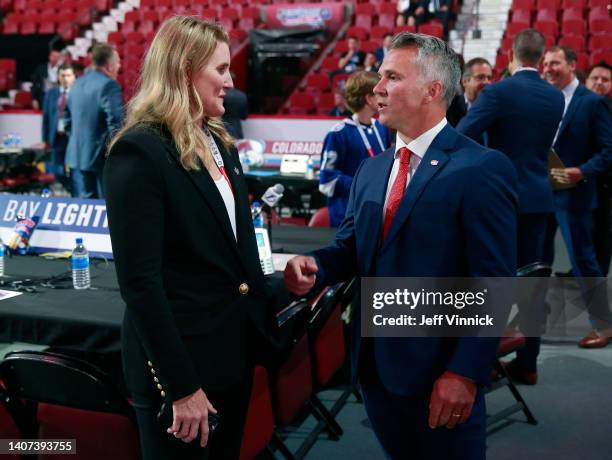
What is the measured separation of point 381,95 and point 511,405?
2.11 meters

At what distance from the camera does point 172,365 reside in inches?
56.8

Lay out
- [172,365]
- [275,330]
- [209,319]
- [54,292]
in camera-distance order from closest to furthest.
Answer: [172,365]
[209,319]
[275,330]
[54,292]

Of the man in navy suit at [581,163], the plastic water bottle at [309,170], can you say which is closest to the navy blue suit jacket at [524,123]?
the man in navy suit at [581,163]

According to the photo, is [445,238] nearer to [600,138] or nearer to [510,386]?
[510,386]

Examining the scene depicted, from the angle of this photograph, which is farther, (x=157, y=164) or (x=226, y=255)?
(x=226, y=255)

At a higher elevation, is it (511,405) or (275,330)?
(275,330)

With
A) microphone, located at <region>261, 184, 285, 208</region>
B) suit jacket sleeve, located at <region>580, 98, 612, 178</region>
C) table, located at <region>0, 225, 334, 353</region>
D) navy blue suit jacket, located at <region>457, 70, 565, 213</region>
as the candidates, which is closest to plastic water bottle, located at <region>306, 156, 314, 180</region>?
suit jacket sleeve, located at <region>580, 98, 612, 178</region>

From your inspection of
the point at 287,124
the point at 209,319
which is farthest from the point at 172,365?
the point at 287,124

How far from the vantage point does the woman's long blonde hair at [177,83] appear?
152cm

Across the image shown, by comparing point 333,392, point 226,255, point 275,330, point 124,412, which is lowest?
point 333,392

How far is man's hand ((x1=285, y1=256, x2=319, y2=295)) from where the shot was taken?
165 centimetres

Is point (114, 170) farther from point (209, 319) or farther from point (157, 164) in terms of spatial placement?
point (209, 319)

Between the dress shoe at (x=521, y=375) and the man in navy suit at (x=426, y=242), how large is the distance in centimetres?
202

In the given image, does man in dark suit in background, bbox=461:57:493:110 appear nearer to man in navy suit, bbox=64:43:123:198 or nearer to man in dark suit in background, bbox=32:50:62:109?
man in navy suit, bbox=64:43:123:198
